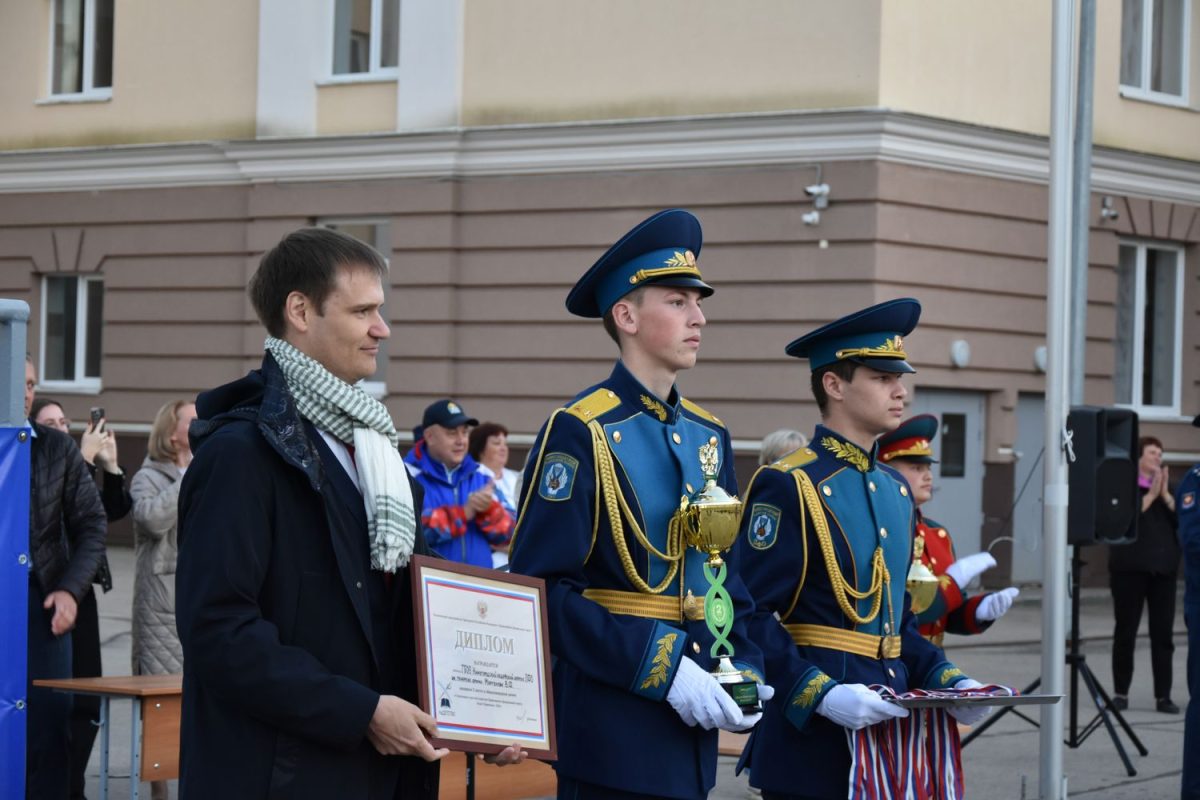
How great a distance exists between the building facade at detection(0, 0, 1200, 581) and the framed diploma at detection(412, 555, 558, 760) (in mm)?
15272

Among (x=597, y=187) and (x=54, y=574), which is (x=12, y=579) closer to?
(x=54, y=574)

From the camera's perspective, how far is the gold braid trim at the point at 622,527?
15.0 feet

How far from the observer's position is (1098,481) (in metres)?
8.56

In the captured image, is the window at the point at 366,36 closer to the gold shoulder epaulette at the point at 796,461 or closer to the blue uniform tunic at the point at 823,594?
the gold shoulder epaulette at the point at 796,461

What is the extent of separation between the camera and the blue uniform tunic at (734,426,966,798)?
17.7ft

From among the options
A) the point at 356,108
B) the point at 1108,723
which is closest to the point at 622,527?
the point at 1108,723

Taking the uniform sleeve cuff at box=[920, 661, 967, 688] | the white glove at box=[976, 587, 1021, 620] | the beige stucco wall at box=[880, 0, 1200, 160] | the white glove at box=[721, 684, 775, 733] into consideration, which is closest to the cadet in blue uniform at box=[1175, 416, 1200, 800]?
the white glove at box=[976, 587, 1021, 620]

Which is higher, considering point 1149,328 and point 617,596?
point 1149,328

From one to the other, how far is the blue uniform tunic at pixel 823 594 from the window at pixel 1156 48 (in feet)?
57.4

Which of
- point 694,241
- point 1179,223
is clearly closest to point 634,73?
point 1179,223

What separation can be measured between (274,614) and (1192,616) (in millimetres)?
5890

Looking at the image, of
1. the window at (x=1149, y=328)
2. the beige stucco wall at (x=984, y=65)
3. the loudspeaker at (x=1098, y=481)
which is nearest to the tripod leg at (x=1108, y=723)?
the loudspeaker at (x=1098, y=481)

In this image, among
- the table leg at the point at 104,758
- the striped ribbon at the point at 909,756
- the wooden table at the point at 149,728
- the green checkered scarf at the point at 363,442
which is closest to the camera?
the green checkered scarf at the point at 363,442

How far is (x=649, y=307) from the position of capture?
480cm
